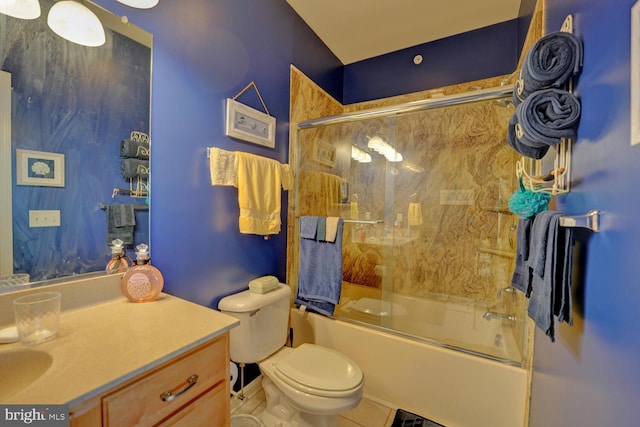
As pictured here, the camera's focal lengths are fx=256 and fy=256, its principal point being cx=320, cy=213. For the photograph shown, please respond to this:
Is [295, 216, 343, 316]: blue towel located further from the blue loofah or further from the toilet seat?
the blue loofah

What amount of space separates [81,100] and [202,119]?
1.63 feet

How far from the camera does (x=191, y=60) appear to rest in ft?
4.38

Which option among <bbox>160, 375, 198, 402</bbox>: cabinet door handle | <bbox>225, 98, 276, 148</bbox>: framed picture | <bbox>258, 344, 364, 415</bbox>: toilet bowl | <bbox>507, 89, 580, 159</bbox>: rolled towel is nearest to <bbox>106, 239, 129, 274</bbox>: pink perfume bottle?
<bbox>160, 375, 198, 402</bbox>: cabinet door handle

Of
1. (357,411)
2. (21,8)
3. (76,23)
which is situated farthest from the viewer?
(357,411)

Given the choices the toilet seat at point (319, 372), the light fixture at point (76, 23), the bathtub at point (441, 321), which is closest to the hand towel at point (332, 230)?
the bathtub at point (441, 321)

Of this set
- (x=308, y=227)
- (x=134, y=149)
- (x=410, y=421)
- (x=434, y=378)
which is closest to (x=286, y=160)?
(x=308, y=227)

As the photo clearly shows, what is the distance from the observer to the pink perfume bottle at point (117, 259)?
3.56 feet

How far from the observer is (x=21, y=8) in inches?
34.0

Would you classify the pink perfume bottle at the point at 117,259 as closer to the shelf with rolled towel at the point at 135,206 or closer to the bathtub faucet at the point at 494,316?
the shelf with rolled towel at the point at 135,206

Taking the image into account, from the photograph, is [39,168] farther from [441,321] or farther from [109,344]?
[441,321]

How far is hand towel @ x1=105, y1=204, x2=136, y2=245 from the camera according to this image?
1085 millimetres

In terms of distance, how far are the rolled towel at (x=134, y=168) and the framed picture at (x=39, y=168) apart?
0.20 meters

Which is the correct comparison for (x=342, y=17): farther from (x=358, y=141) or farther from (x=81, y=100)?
(x=81, y=100)

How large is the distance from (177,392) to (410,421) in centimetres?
A: 147
